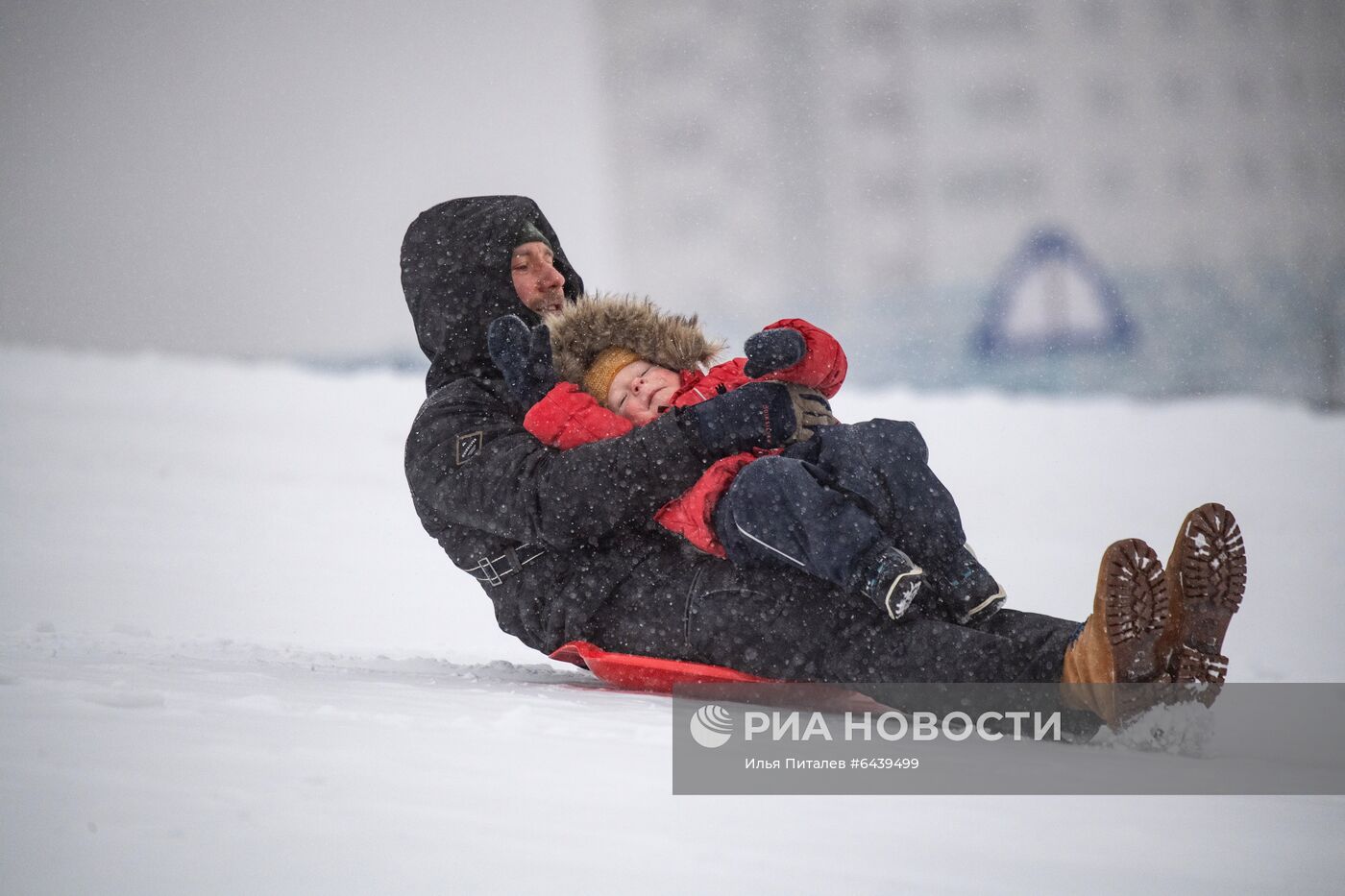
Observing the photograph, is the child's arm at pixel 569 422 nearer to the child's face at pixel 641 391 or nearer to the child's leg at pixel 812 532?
the child's face at pixel 641 391

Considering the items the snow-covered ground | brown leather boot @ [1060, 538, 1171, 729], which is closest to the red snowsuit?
the snow-covered ground

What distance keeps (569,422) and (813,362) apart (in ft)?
1.19

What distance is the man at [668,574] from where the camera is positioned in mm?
1215

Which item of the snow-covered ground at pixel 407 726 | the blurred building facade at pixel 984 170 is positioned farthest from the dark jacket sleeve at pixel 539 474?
the blurred building facade at pixel 984 170

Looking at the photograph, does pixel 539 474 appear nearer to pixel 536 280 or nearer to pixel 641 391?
pixel 641 391

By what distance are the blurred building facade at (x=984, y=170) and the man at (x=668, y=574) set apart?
4103 mm

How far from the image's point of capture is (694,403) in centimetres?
156

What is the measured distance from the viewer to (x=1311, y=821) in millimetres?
986

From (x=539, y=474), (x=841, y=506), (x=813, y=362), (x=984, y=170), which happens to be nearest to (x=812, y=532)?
(x=841, y=506)

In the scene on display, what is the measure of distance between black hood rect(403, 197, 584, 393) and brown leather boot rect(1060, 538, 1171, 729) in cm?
105

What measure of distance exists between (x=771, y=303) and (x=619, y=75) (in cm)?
210

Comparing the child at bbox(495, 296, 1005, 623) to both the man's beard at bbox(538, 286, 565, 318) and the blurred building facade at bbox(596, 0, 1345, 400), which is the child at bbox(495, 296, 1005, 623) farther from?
the blurred building facade at bbox(596, 0, 1345, 400)

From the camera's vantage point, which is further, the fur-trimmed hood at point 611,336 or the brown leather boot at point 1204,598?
the fur-trimmed hood at point 611,336

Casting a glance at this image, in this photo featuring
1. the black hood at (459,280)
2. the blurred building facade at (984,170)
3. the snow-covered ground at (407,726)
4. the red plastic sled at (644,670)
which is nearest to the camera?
the snow-covered ground at (407,726)
